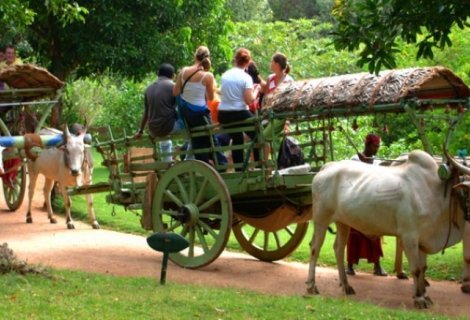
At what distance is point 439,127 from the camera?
43.9 ft

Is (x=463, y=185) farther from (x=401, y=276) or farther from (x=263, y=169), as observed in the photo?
(x=263, y=169)

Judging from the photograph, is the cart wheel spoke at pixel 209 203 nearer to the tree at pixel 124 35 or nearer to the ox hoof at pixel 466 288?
the ox hoof at pixel 466 288

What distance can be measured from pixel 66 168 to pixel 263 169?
5.36 m

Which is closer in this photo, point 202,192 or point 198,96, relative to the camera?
point 202,192

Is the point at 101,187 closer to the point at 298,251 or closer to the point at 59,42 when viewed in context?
the point at 298,251

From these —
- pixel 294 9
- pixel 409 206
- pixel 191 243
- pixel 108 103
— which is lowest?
pixel 191 243

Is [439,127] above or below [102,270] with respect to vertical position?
above

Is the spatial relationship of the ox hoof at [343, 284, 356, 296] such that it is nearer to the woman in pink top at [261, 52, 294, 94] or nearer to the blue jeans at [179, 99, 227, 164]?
the blue jeans at [179, 99, 227, 164]

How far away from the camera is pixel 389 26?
6656 mm

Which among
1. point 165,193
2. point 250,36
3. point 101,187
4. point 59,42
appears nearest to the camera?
point 165,193

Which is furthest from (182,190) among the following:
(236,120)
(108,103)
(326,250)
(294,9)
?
(294,9)

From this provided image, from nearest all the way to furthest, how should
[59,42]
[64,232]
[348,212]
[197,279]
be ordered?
[348,212] → [197,279] → [64,232] → [59,42]

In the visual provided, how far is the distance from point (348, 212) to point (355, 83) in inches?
54.6

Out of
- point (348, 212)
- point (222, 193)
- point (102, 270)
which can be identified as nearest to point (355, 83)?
point (348, 212)
